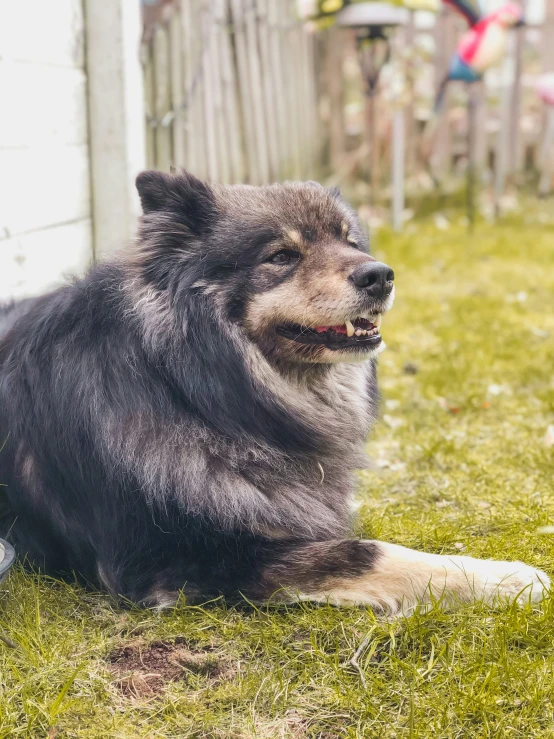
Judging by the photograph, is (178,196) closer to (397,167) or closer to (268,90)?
(268,90)

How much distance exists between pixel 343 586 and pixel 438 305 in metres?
3.59

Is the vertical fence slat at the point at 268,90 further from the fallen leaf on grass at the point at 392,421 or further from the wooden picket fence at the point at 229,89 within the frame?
the fallen leaf on grass at the point at 392,421

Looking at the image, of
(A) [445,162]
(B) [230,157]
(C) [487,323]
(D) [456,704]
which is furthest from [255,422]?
(A) [445,162]

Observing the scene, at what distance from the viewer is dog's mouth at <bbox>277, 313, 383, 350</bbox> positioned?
7.75 feet

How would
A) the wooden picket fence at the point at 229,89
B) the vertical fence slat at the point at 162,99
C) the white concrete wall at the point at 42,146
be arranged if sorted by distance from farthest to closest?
1. the wooden picket fence at the point at 229,89
2. the vertical fence slat at the point at 162,99
3. the white concrete wall at the point at 42,146

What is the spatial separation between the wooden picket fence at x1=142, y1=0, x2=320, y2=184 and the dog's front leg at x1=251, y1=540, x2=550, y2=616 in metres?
2.95

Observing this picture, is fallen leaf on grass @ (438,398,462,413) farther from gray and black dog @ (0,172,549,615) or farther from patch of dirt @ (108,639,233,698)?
patch of dirt @ (108,639,233,698)

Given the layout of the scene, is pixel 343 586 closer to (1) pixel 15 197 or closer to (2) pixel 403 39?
(1) pixel 15 197

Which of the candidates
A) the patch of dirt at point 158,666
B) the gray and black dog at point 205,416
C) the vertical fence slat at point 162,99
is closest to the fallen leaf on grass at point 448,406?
the gray and black dog at point 205,416

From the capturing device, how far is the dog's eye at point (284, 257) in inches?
93.0

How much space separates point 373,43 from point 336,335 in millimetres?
5073

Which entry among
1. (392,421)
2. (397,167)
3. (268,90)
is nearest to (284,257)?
(392,421)

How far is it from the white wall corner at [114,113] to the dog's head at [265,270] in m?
1.73

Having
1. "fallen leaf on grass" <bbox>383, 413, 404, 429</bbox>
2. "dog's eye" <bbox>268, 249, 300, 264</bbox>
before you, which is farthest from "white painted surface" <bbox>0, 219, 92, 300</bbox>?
"fallen leaf on grass" <bbox>383, 413, 404, 429</bbox>
